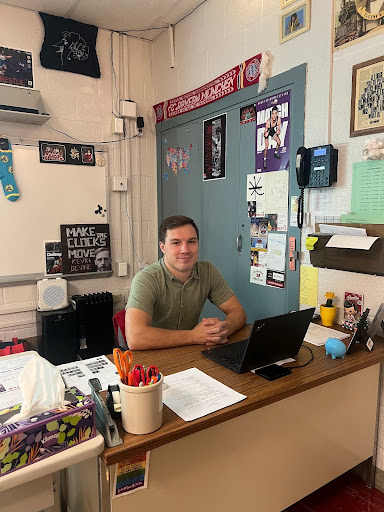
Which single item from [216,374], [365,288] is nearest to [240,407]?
[216,374]

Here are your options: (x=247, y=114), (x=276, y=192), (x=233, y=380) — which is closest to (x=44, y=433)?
(x=233, y=380)

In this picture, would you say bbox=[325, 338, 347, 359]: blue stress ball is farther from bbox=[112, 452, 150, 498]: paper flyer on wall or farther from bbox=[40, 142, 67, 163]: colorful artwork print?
bbox=[40, 142, 67, 163]: colorful artwork print

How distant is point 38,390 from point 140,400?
0.28m

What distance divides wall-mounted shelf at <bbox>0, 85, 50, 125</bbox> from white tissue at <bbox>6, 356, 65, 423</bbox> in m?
2.34

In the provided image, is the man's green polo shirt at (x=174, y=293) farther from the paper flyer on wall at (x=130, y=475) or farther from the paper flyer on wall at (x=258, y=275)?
the paper flyer on wall at (x=130, y=475)

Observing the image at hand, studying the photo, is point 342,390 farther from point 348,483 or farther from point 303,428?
point 348,483

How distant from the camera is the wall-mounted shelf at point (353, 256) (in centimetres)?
179

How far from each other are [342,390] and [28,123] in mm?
2927

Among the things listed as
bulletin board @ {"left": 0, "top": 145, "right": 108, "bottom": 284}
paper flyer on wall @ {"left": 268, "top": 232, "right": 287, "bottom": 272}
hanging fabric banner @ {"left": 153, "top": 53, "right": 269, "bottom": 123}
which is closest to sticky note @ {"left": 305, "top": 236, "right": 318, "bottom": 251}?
paper flyer on wall @ {"left": 268, "top": 232, "right": 287, "bottom": 272}

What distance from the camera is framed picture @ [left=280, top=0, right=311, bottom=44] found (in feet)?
6.98

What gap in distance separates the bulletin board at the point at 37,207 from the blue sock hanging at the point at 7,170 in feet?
0.13

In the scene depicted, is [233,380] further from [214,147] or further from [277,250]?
[214,147]

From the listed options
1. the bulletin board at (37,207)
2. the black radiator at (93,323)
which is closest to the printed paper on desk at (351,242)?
the black radiator at (93,323)

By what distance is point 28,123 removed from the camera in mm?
3047
